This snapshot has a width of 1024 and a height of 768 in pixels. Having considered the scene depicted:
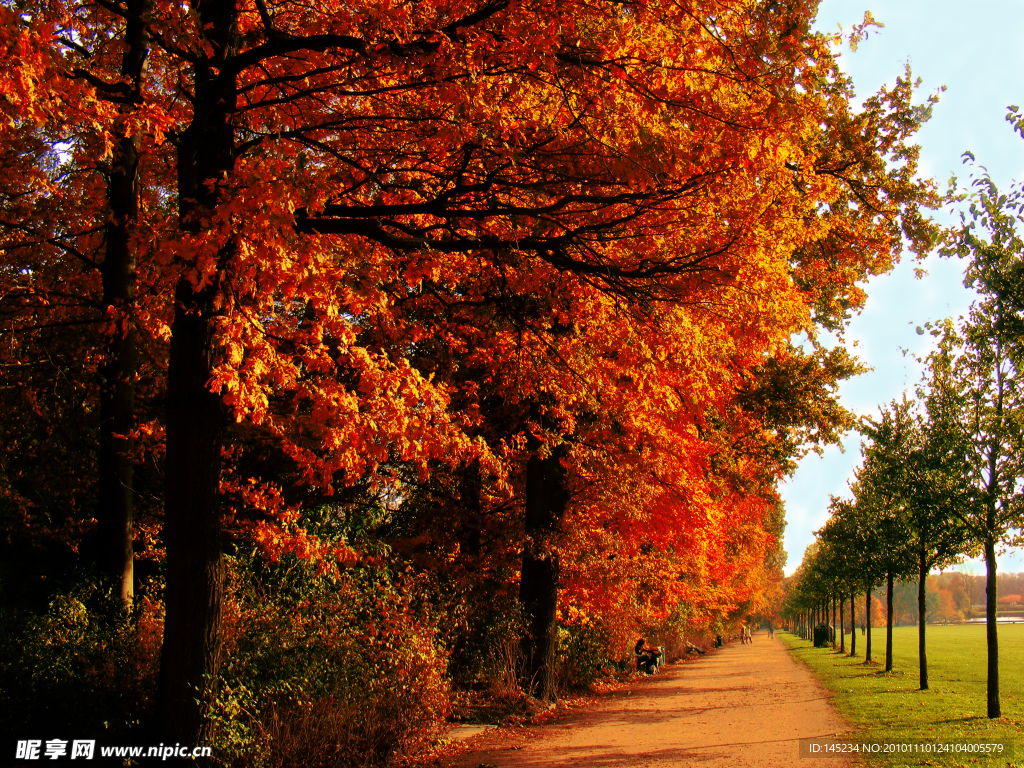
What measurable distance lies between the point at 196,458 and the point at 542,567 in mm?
9215

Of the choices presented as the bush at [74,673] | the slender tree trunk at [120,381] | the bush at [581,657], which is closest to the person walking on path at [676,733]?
the bush at [581,657]

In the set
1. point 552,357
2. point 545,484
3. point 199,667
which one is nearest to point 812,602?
point 545,484

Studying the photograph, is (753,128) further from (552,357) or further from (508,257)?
(552,357)

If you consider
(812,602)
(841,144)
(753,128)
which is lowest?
(812,602)

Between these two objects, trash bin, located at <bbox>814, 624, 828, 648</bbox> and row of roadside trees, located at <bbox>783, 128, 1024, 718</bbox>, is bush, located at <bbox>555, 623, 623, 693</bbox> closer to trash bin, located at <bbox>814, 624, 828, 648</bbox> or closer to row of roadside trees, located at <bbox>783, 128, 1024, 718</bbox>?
row of roadside trees, located at <bbox>783, 128, 1024, 718</bbox>

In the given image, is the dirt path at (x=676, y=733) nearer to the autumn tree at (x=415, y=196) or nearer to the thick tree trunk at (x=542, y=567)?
the thick tree trunk at (x=542, y=567)

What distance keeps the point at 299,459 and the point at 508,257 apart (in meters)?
3.48

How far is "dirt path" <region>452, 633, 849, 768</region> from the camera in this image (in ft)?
28.8

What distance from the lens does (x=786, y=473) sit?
19188 millimetres

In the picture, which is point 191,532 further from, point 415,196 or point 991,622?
point 991,622

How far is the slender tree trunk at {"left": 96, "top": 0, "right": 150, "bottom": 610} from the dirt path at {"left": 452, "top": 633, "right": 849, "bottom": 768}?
16.7ft

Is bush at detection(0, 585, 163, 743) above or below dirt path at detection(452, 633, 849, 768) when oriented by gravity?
above

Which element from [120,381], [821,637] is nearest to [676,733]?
[120,381]

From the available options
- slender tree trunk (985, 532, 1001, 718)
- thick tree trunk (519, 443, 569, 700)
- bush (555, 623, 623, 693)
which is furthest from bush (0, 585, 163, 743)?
slender tree trunk (985, 532, 1001, 718)
